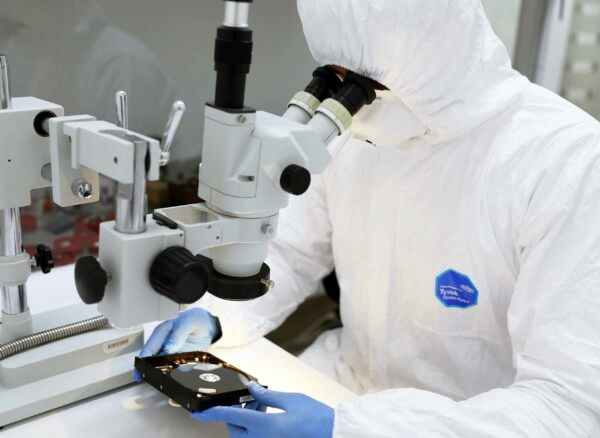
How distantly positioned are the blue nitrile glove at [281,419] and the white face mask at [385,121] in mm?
478

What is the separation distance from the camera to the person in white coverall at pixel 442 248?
92 cm

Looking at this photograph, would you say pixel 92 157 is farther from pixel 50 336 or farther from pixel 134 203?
pixel 50 336

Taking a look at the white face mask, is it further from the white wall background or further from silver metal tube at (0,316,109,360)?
silver metal tube at (0,316,109,360)

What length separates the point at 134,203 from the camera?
75cm

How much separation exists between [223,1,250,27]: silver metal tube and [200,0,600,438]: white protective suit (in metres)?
0.28

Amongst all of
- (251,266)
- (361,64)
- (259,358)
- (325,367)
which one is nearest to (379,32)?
(361,64)

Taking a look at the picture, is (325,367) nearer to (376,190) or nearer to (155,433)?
(376,190)

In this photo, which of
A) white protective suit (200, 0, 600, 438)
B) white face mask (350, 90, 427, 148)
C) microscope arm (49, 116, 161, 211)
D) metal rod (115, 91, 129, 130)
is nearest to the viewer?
microscope arm (49, 116, 161, 211)

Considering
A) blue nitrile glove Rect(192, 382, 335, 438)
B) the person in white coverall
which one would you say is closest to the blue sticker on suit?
the person in white coverall

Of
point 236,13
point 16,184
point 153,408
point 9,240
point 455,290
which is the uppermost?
point 236,13

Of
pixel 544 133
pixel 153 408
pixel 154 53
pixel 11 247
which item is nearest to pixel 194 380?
pixel 153 408

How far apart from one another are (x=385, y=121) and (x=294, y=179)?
0.34m

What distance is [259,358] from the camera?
1229 mm

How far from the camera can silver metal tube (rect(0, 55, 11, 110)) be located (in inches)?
34.4
